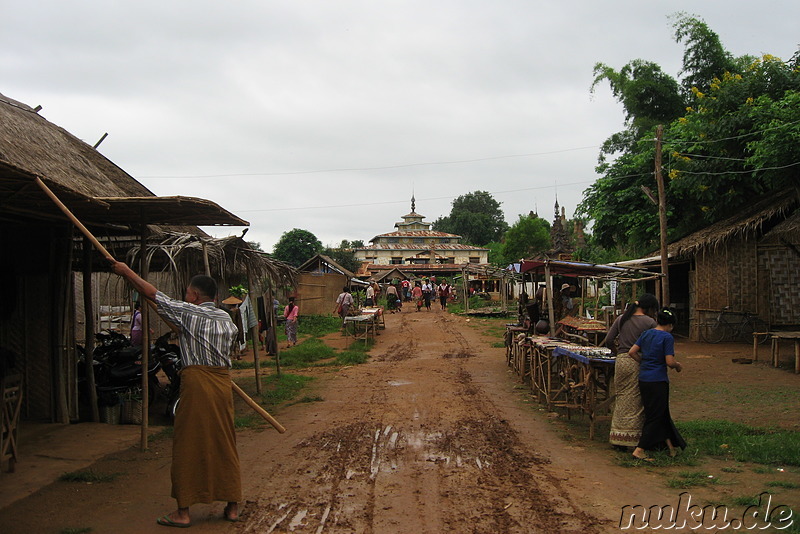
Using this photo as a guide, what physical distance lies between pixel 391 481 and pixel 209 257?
542 cm

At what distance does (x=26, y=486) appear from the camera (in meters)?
5.64

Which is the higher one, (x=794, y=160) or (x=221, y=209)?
(x=794, y=160)

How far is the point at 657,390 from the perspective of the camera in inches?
261

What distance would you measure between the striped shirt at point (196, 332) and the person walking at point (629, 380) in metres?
4.43

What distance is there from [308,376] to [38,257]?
242 inches

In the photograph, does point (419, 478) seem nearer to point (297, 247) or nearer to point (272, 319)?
point (272, 319)

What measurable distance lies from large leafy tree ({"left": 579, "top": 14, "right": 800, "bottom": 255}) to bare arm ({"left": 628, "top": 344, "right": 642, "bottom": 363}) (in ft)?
36.9

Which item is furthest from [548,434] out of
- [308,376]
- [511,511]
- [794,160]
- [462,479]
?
[794,160]

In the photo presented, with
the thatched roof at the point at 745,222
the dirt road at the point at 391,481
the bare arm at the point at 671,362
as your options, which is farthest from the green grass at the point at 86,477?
→ the thatched roof at the point at 745,222

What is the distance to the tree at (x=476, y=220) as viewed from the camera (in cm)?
7856

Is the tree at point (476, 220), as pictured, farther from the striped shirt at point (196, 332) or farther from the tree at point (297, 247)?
the striped shirt at point (196, 332)

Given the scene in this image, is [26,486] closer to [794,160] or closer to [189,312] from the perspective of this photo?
[189,312]

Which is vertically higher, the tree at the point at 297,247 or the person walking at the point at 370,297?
the tree at the point at 297,247

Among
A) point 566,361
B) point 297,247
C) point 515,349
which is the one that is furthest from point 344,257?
point 566,361
